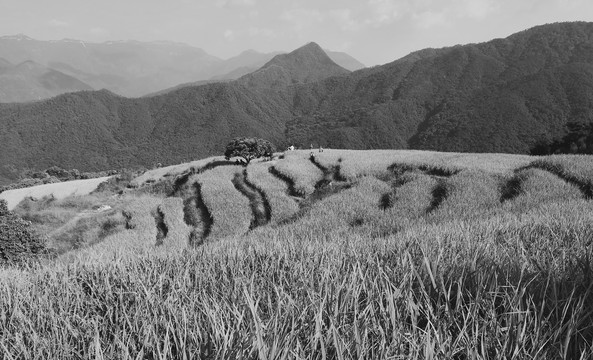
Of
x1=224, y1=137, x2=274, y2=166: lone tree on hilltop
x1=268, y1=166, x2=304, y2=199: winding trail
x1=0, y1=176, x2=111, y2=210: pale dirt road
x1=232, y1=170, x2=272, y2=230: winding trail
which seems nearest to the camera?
x1=232, y1=170, x2=272, y2=230: winding trail

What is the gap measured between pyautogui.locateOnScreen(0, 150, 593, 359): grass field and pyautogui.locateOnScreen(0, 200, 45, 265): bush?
135cm

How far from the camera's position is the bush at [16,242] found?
39.0 feet

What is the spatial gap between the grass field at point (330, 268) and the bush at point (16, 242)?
1.35 metres

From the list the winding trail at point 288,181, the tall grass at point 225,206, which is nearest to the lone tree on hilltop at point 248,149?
the tall grass at point 225,206

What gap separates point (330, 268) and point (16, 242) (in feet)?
42.3

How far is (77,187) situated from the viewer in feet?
152

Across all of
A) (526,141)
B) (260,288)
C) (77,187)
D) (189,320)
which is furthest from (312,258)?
(526,141)

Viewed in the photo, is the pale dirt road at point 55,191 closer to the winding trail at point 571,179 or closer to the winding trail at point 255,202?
the winding trail at point 255,202

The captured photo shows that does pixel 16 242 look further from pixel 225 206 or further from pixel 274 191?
pixel 274 191

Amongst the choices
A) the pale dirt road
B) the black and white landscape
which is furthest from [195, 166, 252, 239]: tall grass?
the pale dirt road

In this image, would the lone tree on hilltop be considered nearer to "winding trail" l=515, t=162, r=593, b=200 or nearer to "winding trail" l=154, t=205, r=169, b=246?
"winding trail" l=154, t=205, r=169, b=246

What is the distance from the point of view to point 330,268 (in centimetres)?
305

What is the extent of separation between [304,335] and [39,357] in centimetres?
138

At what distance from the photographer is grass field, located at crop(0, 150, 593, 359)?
179 cm
